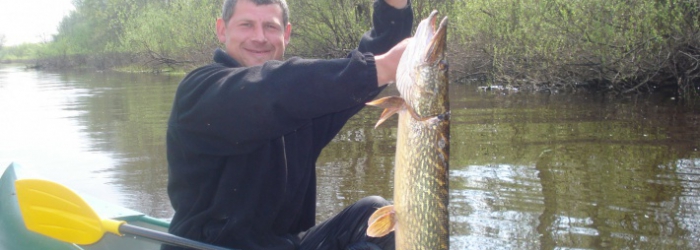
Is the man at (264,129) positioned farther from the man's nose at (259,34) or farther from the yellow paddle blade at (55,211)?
the yellow paddle blade at (55,211)

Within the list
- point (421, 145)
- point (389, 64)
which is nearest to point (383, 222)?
point (421, 145)

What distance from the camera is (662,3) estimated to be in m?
11.3

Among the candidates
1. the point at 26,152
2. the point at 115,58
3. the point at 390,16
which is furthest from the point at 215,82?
the point at 115,58

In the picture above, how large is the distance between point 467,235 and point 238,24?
2457 millimetres

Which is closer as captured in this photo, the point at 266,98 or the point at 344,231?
the point at 266,98

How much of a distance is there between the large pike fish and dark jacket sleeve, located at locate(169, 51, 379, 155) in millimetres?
158

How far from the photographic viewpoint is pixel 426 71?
1857 millimetres

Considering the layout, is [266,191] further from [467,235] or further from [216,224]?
[467,235]

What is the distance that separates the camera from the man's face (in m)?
2.78

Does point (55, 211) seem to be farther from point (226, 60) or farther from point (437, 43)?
point (437, 43)

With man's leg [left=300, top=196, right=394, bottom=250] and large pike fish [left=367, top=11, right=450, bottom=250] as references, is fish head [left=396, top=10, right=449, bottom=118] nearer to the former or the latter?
large pike fish [left=367, top=11, right=450, bottom=250]

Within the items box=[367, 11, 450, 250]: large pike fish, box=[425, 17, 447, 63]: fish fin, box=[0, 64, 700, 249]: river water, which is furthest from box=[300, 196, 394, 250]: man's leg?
box=[0, 64, 700, 249]: river water

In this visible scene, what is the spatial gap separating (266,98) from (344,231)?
3.00 feet

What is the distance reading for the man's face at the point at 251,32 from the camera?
2.78 m
